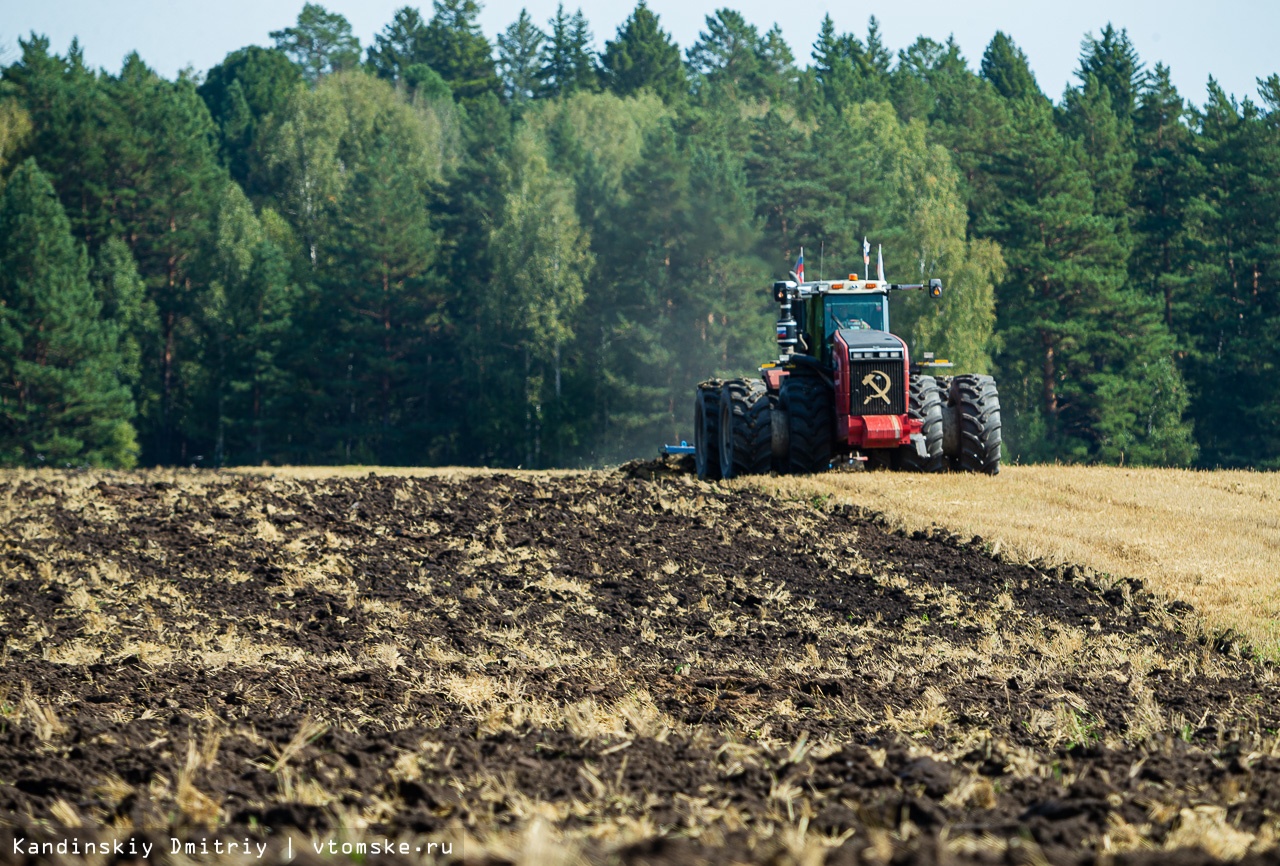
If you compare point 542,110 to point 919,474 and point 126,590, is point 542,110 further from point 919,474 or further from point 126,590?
point 126,590

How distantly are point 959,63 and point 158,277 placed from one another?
155ft

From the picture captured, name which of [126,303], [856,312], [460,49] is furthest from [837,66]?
[856,312]

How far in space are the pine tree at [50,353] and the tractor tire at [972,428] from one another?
35.2 m

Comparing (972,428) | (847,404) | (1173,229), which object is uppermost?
(1173,229)

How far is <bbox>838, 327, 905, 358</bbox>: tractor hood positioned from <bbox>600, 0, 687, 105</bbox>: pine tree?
6913 centimetres

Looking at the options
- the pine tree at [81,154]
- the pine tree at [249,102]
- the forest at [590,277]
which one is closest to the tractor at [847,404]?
the forest at [590,277]

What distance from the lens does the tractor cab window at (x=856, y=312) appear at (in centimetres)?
1956

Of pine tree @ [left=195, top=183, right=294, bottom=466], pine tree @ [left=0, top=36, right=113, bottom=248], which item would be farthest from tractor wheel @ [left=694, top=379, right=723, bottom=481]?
pine tree @ [left=0, top=36, right=113, bottom=248]

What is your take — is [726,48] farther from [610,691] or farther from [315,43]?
[610,691]

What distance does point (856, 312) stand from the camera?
19.6m

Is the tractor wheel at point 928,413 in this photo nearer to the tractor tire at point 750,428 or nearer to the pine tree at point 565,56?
the tractor tire at point 750,428

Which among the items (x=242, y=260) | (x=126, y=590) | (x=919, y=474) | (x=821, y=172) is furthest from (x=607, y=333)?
(x=126, y=590)

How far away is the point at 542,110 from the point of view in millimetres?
77750

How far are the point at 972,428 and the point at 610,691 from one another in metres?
11.4
